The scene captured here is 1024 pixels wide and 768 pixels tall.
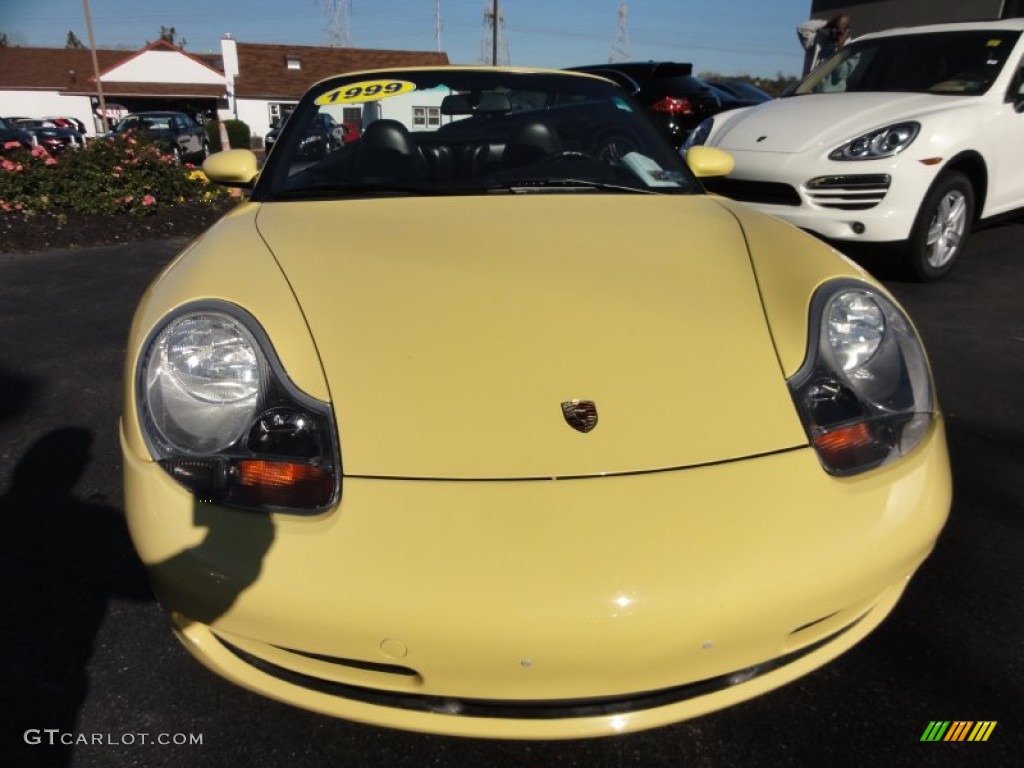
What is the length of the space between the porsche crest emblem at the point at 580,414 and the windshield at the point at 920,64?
4819mm

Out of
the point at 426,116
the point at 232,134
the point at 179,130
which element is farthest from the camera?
the point at 232,134

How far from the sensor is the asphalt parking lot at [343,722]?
1.48 m

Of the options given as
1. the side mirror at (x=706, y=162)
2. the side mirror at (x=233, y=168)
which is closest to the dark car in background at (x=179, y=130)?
the side mirror at (x=233, y=168)

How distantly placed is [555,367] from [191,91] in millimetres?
49215

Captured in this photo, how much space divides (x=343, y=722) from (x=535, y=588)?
2.20ft

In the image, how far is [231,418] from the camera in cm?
144

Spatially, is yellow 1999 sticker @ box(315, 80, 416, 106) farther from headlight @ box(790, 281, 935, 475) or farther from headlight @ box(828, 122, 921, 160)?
headlight @ box(828, 122, 921, 160)

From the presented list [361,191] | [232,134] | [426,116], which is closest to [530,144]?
[426,116]

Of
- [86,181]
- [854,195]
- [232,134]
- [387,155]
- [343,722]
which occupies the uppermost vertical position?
[387,155]

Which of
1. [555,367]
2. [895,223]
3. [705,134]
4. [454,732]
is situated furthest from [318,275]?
[705,134]

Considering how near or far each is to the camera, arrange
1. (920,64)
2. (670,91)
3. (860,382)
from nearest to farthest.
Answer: (860,382)
(920,64)
(670,91)

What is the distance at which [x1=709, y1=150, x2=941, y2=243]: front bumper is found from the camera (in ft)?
14.2

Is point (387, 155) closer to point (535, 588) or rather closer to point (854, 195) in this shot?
point (535, 588)

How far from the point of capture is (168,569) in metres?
1.29
